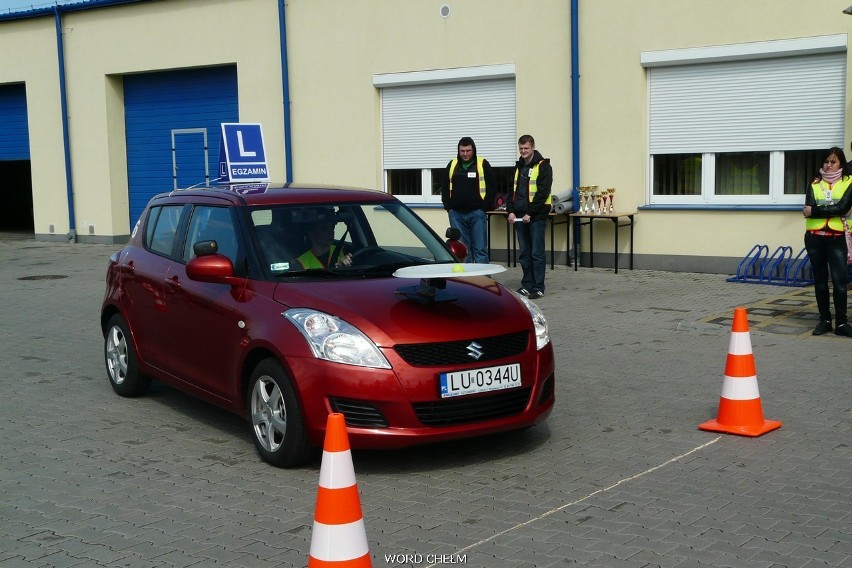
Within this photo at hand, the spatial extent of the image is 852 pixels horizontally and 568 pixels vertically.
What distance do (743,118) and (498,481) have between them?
9957 millimetres

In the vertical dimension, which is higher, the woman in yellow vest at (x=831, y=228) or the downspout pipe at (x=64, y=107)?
the downspout pipe at (x=64, y=107)

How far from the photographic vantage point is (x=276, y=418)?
6055mm

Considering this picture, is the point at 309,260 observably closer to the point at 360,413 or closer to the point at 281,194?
the point at 281,194

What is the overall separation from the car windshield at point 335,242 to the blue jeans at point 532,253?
5.85 meters

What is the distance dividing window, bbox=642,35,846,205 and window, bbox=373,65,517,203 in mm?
2682

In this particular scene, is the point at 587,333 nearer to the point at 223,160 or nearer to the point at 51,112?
the point at 223,160

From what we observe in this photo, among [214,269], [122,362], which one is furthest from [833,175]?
[122,362]

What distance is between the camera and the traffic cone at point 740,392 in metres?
6.69

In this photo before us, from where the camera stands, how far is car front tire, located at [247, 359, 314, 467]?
5.88m

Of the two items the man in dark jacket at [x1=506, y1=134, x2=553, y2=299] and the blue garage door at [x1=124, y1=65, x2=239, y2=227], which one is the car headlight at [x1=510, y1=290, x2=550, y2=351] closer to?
the man in dark jacket at [x1=506, y1=134, x2=553, y2=299]

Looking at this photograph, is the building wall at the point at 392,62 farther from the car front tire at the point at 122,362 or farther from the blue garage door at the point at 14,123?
the car front tire at the point at 122,362

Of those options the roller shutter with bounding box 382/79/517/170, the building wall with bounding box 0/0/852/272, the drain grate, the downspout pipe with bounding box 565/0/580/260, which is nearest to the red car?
the building wall with bounding box 0/0/852/272

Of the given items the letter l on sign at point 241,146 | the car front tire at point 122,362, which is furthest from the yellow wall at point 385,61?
the car front tire at point 122,362

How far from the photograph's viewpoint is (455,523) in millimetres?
5098
